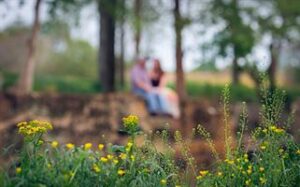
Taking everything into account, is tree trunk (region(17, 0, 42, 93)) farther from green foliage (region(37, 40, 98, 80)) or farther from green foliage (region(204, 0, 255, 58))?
green foliage (region(37, 40, 98, 80))

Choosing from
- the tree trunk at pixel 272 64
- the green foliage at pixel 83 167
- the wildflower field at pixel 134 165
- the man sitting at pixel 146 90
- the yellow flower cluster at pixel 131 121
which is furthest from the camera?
the tree trunk at pixel 272 64

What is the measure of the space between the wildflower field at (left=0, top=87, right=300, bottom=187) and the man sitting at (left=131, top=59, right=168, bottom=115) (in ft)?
28.1

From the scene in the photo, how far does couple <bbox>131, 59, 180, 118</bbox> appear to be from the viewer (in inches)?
589

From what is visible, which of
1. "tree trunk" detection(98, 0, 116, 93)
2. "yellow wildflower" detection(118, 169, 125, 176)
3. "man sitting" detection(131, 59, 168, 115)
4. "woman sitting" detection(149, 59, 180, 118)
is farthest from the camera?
"tree trunk" detection(98, 0, 116, 93)

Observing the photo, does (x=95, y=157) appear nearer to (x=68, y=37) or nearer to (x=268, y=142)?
(x=268, y=142)

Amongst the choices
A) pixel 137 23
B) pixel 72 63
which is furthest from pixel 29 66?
pixel 72 63

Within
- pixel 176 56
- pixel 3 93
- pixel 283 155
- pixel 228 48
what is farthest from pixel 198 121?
pixel 283 155

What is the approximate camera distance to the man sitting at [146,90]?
49.0 ft

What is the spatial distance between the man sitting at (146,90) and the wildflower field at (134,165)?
856 centimetres

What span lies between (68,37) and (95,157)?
26962 millimetres

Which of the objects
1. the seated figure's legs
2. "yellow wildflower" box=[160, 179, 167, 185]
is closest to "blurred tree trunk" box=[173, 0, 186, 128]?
the seated figure's legs

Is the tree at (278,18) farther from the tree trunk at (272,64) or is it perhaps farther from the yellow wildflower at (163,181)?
the yellow wildflower at (163,181)

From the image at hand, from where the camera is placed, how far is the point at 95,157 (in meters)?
5.55

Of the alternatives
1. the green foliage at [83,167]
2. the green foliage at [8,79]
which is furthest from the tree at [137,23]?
the green foliage at [83,167]
